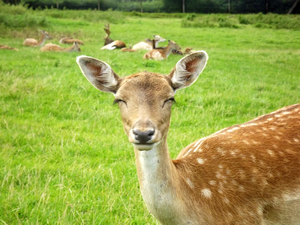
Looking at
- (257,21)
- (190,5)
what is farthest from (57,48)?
(190,5)

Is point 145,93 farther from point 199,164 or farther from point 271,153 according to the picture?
point 271,153

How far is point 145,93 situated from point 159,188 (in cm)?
68

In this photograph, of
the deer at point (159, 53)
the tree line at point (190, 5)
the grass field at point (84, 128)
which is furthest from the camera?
the tree line at point (190, 5)

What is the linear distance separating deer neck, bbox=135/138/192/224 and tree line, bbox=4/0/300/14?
1340 inches

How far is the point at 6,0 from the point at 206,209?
34.7m

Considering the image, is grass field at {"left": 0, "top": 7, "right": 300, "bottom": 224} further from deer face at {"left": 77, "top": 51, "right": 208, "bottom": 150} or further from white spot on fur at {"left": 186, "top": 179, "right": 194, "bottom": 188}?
deer face at {"left": 77, "top": 51, "right": 208, "bottom": 150}

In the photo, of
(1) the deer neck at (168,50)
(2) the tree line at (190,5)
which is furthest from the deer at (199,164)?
(2) the tree line at (190,5)

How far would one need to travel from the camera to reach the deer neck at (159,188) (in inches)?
92.7

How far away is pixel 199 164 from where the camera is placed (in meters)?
2.76

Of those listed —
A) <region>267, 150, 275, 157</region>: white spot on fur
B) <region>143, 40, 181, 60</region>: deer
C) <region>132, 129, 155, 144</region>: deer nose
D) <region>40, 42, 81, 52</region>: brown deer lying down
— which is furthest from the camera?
<region>40, 42, 81, 52</region>: brown deer lying down

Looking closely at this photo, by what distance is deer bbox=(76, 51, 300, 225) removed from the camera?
236 cm

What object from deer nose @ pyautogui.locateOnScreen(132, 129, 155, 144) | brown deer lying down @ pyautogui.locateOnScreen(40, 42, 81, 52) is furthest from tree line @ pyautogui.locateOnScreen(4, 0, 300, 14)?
deer nose @ pyautogui.locateOnScreen(132, 129, 155, 144)

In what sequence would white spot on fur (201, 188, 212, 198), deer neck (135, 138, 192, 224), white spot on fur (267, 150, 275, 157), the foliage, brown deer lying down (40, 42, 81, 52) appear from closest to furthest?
1. deer neck (135, 138, 192, 224)
2. white spot on fur (201, 188, 212, 198)
3. white spot on fur (267, 150, 275, 157)
4. brown deer lying down (40, 42, 81, 52)
5. the foliage

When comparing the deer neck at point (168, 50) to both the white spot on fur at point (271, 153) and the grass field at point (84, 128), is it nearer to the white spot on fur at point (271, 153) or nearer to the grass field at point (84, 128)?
the grass field at point (84, 128)
